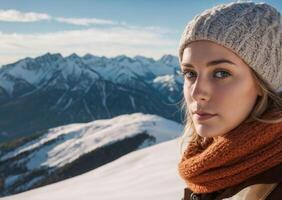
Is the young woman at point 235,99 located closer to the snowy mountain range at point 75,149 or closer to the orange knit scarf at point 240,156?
the orange knit scarf at point 240,156

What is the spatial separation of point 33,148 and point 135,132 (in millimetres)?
43103

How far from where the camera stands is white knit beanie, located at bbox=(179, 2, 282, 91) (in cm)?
278

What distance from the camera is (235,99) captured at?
2.71m

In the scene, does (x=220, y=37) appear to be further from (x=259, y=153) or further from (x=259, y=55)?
(x=259, y=153)

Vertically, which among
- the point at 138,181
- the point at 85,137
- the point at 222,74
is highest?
the point at 222,74

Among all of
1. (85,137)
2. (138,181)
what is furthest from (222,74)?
(85,137)

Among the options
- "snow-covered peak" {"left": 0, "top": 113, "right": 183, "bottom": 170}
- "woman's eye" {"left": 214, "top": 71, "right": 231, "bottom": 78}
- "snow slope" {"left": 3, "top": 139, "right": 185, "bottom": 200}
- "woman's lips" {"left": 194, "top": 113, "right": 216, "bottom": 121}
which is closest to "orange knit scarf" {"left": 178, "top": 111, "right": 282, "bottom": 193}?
"woman's lips" {"left": 194, "top": 113, "right": 216, "bottom": 121}

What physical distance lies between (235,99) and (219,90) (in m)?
0.10

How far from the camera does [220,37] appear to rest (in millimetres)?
2781

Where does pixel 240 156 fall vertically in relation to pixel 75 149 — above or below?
above

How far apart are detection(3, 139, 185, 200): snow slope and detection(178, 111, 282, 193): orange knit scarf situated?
5.10m

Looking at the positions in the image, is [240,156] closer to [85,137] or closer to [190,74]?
[190,74]

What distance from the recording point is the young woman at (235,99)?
2.51m

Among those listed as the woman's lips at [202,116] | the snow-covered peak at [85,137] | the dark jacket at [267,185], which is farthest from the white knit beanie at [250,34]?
the snow-covered peak at [85,137]
